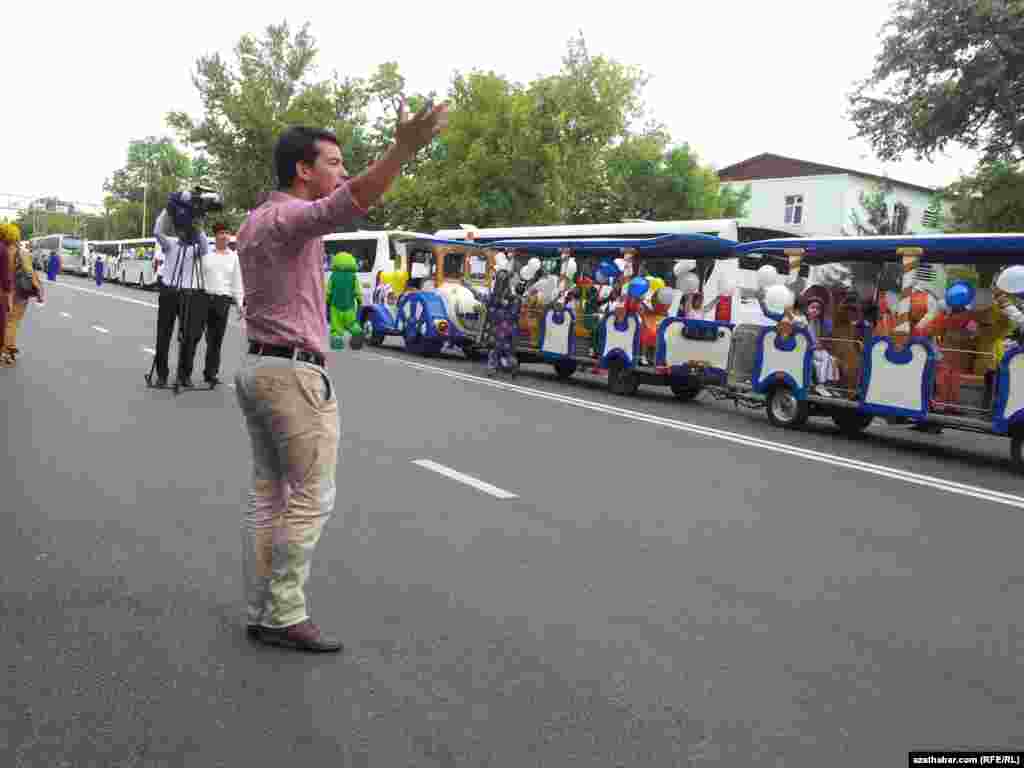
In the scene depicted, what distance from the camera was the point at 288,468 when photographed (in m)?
3.89

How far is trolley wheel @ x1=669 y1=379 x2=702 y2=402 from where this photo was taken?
15258 mm

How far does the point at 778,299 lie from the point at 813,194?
4627cm

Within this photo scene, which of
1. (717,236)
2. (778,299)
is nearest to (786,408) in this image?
(778,299)

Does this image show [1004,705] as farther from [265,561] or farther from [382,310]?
[382,310]

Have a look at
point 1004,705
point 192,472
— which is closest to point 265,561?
point 1004,705

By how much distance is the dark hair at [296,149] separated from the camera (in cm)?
374

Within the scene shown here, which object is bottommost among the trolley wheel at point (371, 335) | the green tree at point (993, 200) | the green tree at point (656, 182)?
the trolley wheel at point (371, 335)

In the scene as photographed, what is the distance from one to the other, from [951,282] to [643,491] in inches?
222

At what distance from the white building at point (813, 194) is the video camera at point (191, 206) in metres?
45.9

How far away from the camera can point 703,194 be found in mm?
48062

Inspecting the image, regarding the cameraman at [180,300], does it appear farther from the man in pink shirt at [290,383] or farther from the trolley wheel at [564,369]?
the man in pink shirt at [290,383]

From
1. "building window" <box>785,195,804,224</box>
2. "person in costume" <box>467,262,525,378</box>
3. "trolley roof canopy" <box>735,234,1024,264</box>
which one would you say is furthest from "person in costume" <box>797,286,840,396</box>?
"building window" <box>785,195,804,224</box>

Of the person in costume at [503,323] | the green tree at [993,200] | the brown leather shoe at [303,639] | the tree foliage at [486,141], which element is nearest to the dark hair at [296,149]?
the brown leather shoe at [303,639]

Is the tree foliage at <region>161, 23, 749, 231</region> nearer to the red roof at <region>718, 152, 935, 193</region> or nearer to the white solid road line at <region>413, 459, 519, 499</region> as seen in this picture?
the red roof at <region>718, 152, 935, 193</region>
